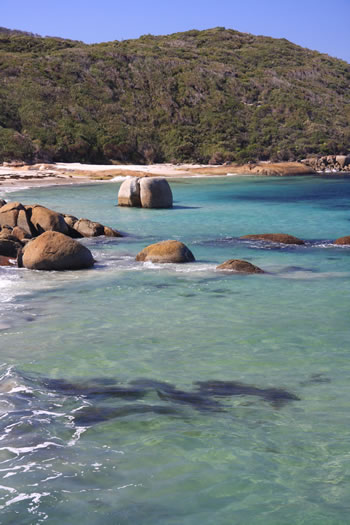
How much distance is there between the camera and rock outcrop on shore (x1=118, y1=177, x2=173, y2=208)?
27.1 metres

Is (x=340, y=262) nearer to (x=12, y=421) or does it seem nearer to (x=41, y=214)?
(x=41, y=214)

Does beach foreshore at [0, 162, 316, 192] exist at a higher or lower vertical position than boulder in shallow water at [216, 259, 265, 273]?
higher

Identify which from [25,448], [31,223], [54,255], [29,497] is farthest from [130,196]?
[29,497]

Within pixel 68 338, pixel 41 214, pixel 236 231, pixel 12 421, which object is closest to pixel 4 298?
Answer: pixel 68 338

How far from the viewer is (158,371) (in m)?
7.11

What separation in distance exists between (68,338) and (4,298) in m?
2.72

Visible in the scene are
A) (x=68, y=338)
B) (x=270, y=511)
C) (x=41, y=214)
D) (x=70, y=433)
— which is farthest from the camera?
(x=41, y=214)

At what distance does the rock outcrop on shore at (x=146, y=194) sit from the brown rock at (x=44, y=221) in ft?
31.6

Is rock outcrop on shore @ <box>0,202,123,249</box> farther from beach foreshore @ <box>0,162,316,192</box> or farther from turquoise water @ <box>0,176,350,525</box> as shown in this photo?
beach foreshore @ <box>0,162,316,192</box>

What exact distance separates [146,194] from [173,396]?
2116cm

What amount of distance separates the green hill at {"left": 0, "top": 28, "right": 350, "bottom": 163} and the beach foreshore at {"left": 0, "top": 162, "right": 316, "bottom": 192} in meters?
4.24

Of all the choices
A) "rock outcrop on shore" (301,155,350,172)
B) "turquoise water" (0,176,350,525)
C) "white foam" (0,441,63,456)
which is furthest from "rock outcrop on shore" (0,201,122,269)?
"rock outcrop on shore" (301,155,350,172)

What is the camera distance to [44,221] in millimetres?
17234

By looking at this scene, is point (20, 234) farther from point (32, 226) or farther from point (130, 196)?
point (130, 196)
